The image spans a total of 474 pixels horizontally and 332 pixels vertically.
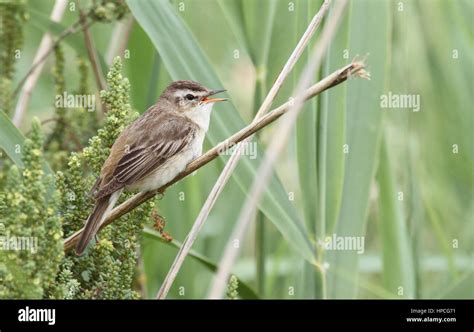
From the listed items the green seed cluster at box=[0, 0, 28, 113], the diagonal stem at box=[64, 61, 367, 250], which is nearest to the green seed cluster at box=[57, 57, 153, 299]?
the diagonal stem at box=[64, 61, 367, 250]

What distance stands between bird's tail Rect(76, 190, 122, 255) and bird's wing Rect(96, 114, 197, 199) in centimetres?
3

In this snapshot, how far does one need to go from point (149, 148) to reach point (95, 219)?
735 mm

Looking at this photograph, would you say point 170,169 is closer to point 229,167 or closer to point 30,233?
point 229,167

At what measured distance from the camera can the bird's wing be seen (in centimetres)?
351

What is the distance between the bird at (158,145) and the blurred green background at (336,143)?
4.7 inches

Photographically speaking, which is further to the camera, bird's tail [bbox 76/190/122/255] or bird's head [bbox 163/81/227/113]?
bird's head [bbox 163/81/227/113]

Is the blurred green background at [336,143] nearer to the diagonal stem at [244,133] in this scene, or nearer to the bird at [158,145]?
the bird at [158,145]

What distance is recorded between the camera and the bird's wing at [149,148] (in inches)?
138

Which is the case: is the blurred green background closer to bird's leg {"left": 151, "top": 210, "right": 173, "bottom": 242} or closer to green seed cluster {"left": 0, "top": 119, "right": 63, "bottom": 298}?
bird's leg {"left": 151, "top": 210, "right": 173, "bottom": 242}

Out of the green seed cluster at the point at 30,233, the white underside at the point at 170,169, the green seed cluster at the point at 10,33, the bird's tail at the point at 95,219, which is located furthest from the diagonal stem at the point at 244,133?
the green seed cluster at the point at 10,33

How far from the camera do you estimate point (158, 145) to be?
3.87 meters

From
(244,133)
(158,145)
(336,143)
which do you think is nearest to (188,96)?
(158,145)

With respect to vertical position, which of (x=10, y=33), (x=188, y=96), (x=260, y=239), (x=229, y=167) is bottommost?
(x=260, y=239)

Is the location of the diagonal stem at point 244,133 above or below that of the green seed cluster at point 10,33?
below
